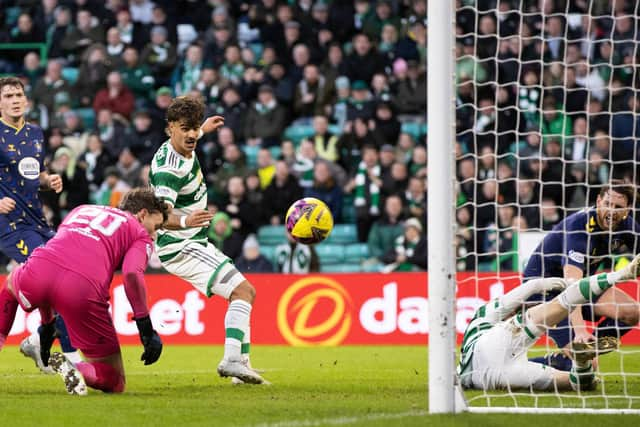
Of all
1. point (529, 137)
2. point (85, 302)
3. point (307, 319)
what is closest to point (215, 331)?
point (307, 319)

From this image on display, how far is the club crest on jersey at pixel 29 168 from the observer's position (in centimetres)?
929

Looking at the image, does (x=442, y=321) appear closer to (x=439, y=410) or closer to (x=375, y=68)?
(x=439, y=410)

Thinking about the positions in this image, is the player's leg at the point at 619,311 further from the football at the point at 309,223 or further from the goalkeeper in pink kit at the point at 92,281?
the goalkeeper in pink kit at the point at 92,281

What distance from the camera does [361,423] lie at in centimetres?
619

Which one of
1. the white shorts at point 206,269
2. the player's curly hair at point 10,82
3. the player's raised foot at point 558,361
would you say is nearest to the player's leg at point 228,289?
the white shorts at point 206,269

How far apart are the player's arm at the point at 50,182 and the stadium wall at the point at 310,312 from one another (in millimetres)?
4605

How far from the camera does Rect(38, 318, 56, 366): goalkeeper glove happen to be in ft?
27.3

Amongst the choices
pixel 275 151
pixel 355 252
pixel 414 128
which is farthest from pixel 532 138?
pixel 275 151

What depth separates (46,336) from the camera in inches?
330

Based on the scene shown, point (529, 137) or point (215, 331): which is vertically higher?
point (529, 137)

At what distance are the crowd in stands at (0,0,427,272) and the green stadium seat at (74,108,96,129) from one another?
0.02 metres

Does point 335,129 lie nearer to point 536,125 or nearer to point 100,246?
point 536,125

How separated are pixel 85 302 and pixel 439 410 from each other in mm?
2410

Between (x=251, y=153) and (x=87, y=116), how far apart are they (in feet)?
9.14
